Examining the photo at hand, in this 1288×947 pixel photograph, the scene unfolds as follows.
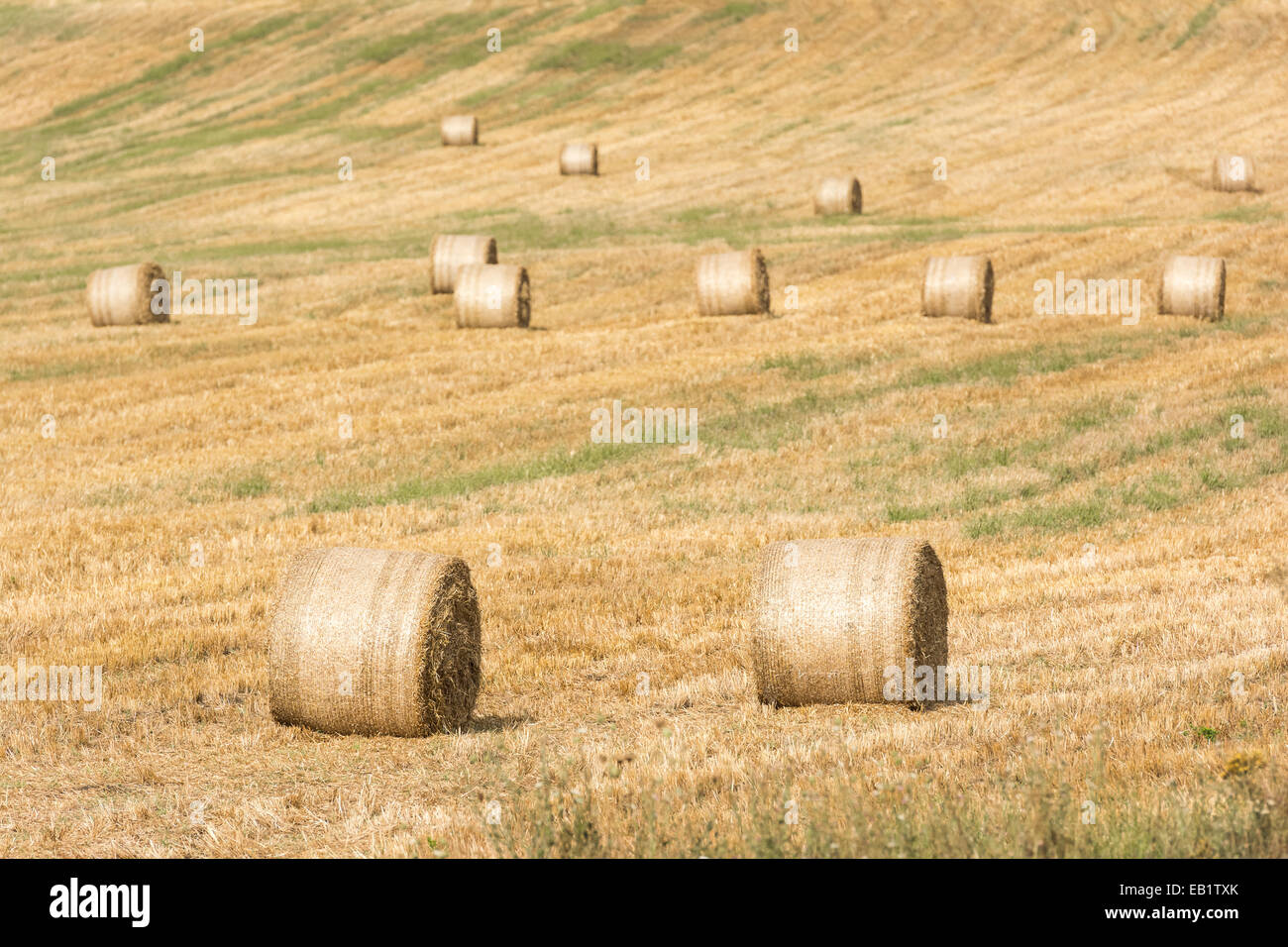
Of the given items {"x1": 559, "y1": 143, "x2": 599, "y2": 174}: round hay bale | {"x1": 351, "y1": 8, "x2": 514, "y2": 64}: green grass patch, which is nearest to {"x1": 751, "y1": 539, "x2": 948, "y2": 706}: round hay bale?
{"x1": 559, "y1": 143, "x2": 599, "y2": 174}: round hay bale

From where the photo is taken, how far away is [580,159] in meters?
41.9

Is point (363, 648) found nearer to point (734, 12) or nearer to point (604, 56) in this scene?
point (604, 56)

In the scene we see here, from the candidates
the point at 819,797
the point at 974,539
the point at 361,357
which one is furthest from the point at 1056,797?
the point at 361,357

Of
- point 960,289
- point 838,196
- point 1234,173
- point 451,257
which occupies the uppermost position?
point 1234,173

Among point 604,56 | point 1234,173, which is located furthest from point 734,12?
point 1234,173

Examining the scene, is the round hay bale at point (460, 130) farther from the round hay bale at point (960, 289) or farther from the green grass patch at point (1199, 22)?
the round hay bale at point (960, 289)

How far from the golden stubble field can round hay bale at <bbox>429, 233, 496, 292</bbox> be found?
1.43ft

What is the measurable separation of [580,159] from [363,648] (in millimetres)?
33896

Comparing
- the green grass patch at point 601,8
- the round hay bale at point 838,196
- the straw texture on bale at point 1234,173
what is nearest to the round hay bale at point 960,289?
the round hay bale at point 838,196

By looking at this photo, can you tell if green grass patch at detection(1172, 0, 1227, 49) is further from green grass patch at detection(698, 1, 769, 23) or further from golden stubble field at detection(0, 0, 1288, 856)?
green grass patch at detection(698, 1, 769, 23)

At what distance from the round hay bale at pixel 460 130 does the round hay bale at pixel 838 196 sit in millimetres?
13245

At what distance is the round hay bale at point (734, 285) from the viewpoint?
2539 centimetres
